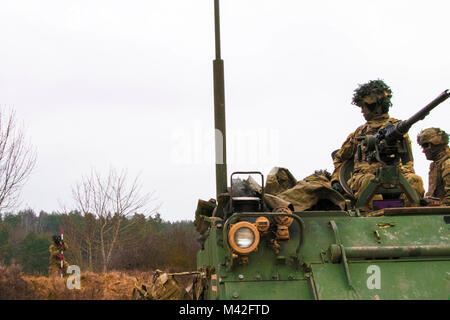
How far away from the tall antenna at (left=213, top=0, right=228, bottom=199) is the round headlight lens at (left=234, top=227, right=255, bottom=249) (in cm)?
232

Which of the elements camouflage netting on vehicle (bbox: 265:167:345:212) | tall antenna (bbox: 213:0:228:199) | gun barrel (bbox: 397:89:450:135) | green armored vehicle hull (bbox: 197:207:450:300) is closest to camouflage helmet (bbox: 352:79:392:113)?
tall antenna (bbox: 213:0:228:199)

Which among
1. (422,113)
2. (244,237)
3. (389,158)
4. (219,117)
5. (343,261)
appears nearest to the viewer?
(244,237)

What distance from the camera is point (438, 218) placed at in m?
5.73

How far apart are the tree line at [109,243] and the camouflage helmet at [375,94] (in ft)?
28.3

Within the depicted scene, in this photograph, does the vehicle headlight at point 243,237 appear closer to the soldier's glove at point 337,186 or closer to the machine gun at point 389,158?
the machine gun at point 389,158

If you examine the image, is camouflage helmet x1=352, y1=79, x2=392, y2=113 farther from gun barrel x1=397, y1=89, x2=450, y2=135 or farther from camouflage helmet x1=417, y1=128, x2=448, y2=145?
gun barrel x1=397, y1=89, x2=450, y2=135

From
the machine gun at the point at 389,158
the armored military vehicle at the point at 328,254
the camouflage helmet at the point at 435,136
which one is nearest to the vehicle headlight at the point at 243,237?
the armored military vehicle at the point at 328,254

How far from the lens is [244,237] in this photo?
16.7 feet

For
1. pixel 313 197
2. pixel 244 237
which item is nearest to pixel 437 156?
pixel 313 197

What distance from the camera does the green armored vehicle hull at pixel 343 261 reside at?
16.4ft

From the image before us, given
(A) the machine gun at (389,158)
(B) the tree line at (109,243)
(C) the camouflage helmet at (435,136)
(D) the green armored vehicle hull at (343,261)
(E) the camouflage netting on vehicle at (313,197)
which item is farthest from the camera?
(B) the tree line at (109,243)

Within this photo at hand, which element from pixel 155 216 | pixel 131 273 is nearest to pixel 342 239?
pixel 131 273

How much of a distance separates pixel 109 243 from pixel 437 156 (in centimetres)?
1339

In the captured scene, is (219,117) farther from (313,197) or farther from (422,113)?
(422,113)
